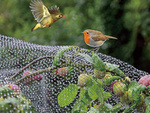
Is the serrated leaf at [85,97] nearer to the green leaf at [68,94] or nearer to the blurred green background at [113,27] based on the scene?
the green leaf at [68,94]

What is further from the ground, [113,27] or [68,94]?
[68,94]

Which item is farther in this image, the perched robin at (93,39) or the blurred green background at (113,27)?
the blurred green background at (113,27)

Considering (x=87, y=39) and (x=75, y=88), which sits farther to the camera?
(x=87, y=39)

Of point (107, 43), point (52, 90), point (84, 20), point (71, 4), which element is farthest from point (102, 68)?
point (71, 4)

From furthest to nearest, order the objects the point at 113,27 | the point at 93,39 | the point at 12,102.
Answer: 1. the point at 113,27
2. the point at 93,39
3. the point at 12,102

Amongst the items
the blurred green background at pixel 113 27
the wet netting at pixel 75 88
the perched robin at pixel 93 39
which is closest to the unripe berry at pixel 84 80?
the wet netting at pixel 75 88

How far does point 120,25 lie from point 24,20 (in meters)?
0.62

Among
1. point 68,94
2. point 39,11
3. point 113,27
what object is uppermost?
point 39,11

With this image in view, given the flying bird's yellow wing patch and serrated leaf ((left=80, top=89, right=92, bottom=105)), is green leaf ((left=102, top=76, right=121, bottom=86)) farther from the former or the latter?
the flying bird's yellow wing patch

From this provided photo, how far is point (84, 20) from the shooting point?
146 centimetres

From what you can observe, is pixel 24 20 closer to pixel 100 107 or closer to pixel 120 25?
pixel 120 25

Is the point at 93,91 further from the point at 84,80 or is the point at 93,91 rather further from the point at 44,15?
the point at 44,15

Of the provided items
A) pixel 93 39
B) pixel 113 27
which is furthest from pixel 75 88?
pixel 113 27

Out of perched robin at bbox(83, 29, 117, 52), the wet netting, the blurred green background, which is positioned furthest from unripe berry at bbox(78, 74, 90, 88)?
the blurred green background
